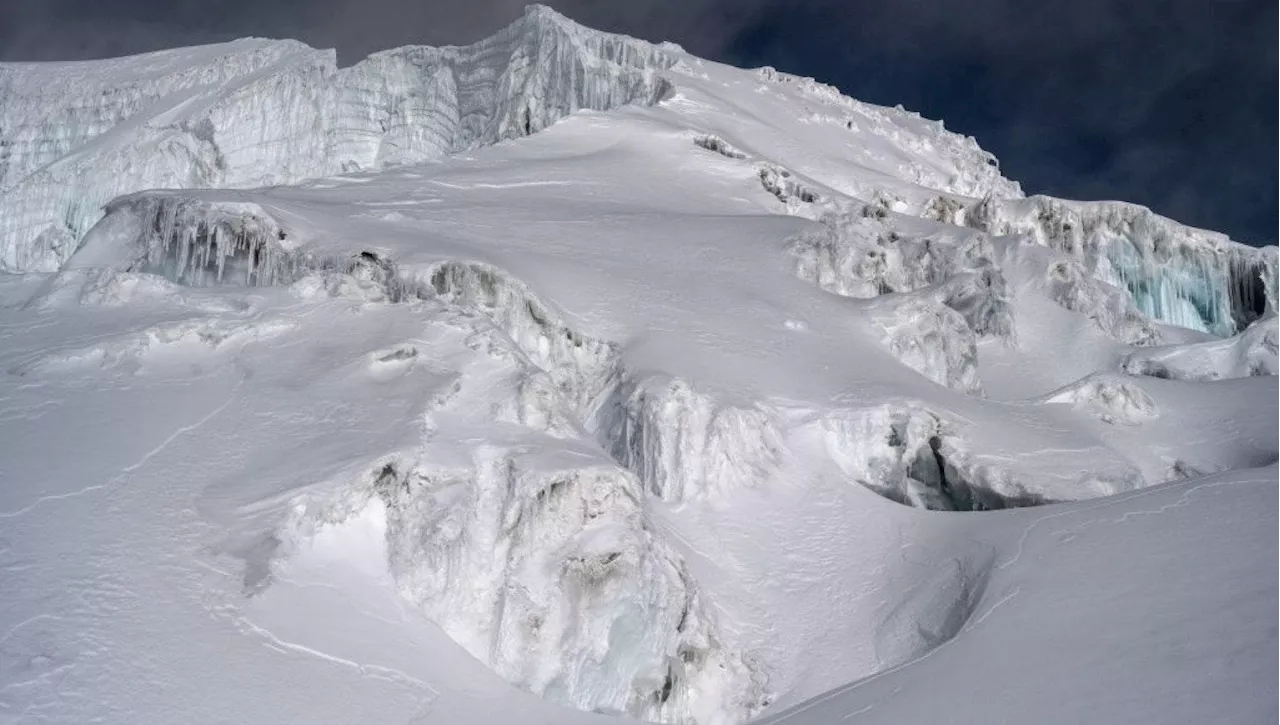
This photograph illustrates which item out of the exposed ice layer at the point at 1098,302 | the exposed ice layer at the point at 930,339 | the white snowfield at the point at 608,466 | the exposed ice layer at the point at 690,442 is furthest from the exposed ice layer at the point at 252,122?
the exposed ice layer at the point at 690,442

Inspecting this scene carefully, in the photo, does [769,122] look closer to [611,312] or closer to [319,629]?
[611,312]

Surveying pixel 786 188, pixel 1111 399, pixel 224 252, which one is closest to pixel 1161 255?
pixel 786 188

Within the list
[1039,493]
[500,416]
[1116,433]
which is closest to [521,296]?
[500,416]

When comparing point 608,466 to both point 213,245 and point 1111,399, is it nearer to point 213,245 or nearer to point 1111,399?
point 213,245

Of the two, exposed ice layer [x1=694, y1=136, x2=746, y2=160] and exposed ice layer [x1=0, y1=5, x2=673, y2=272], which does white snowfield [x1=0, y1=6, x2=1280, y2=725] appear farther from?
exposed ice layer [x1=0, y1=5, x2=673, y2=272]

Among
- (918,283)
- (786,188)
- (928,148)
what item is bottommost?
(918,283)

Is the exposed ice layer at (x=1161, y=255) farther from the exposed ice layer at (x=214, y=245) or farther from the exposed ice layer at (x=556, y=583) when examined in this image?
the exposed ice layer at (x=556, y=583)

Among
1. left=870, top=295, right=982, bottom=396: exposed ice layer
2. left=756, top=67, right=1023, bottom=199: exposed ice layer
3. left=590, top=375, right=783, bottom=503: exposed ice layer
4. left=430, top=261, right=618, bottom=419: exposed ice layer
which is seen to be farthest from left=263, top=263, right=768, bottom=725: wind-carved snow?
left=756, top=67, right=1023, bottom=199: exposed ice layer

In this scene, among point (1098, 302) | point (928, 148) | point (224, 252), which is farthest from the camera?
point (928, 148)
